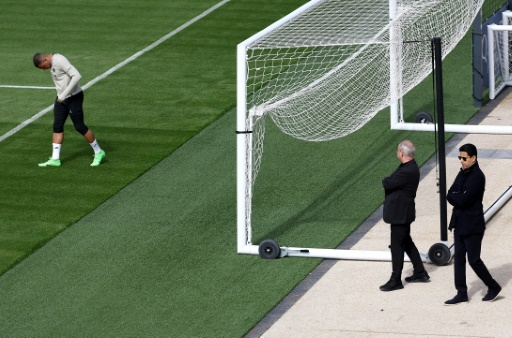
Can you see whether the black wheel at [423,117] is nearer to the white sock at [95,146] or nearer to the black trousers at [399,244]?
the white sock at [95,146]

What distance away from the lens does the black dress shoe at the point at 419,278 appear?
44.7ft

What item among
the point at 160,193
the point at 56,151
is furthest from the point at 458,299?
the point at 56,151

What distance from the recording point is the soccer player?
688 inches

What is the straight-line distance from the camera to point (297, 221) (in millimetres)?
15695

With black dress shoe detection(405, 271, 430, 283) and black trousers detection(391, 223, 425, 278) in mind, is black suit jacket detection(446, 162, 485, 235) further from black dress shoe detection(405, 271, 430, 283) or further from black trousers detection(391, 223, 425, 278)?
black dress shoe detection(405, 271, 430, 283)

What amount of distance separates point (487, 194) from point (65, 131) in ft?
23.7

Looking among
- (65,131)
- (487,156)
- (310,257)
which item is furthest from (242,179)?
(65,131)

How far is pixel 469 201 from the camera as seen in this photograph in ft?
41.2

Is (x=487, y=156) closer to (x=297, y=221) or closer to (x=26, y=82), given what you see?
(x=297, y=221)

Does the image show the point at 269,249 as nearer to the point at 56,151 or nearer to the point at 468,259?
the point at 468,259

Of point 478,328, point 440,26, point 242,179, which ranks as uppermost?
point 440,26

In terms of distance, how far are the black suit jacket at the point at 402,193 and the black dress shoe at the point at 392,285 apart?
705 millimetres

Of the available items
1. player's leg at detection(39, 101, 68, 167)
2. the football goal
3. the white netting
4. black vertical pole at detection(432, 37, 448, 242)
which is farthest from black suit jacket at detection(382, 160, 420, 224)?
player's leg at detection(39, 101, 68, 167)

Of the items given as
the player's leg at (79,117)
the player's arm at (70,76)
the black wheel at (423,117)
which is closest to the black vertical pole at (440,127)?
the black wheel at (423,117)
